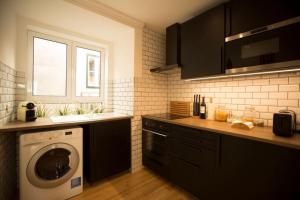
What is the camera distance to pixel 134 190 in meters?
1.83

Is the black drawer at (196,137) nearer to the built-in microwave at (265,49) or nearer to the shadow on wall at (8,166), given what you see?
the built-in microwave at (265,49)

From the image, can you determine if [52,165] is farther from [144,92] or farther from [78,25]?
[78,25]

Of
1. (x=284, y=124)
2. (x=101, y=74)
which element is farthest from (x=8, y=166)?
(x=284, y=124)

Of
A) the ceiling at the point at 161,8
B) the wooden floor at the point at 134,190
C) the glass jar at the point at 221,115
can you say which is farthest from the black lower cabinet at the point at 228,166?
the ceiling at the point at 161,8

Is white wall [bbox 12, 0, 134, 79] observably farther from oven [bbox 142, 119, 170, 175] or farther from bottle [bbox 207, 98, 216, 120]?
bottle [bbox 207, 98, 216, 120]

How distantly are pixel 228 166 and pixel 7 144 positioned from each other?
233cm

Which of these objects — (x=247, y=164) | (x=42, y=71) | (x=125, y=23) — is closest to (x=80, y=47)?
(x=42, y=71)

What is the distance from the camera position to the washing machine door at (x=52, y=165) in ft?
4.81

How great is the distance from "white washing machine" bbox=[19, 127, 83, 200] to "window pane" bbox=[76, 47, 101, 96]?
1.15m

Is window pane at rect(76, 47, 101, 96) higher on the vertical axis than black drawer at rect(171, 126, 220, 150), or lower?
higher

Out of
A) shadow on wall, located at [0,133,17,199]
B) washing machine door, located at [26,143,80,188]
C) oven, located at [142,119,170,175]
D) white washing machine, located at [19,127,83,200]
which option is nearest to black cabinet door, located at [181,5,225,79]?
oven, located at [142,119,170,175]

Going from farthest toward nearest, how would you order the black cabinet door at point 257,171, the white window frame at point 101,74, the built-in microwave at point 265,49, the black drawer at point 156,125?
the white window frame at point 101,74
the black drawer at point 156,125
the built-in microwave at point 265,49
the black cabinet door at point 257,171

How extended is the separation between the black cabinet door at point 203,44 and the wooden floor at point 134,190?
153cm

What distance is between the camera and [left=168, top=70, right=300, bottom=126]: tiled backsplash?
4.62 feet
